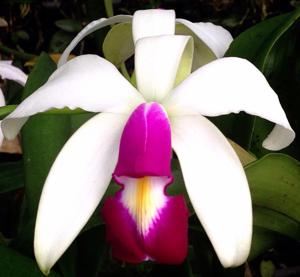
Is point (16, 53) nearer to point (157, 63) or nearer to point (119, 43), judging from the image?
point (119, 43)

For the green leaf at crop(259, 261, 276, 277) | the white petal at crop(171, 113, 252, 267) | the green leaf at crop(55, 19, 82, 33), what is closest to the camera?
the white petal at crop(171, 113, 252, 267)

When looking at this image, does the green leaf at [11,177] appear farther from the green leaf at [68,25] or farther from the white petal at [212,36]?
the green leaf at [68,25]

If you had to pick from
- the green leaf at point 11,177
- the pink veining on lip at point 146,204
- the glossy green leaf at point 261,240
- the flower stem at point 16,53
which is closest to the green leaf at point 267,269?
the glossy green leaf at point 261,240

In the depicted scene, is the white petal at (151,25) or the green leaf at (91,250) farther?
the green leaf at (91,250)

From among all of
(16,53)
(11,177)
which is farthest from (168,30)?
(16,53)

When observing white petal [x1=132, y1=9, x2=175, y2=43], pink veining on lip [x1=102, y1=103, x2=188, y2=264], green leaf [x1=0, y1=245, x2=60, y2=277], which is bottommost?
green leaf [x1=0, y1=245, x2=60, y2=277]

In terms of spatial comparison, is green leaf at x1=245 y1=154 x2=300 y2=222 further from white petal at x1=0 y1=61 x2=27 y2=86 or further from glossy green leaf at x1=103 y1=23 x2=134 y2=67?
white petal at x1=0 y1=61 x2=27 y2=86

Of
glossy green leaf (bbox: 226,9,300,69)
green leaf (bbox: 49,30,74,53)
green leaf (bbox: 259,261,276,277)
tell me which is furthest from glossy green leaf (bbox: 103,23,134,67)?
green leaf (bbox: 49,30,74,53)
